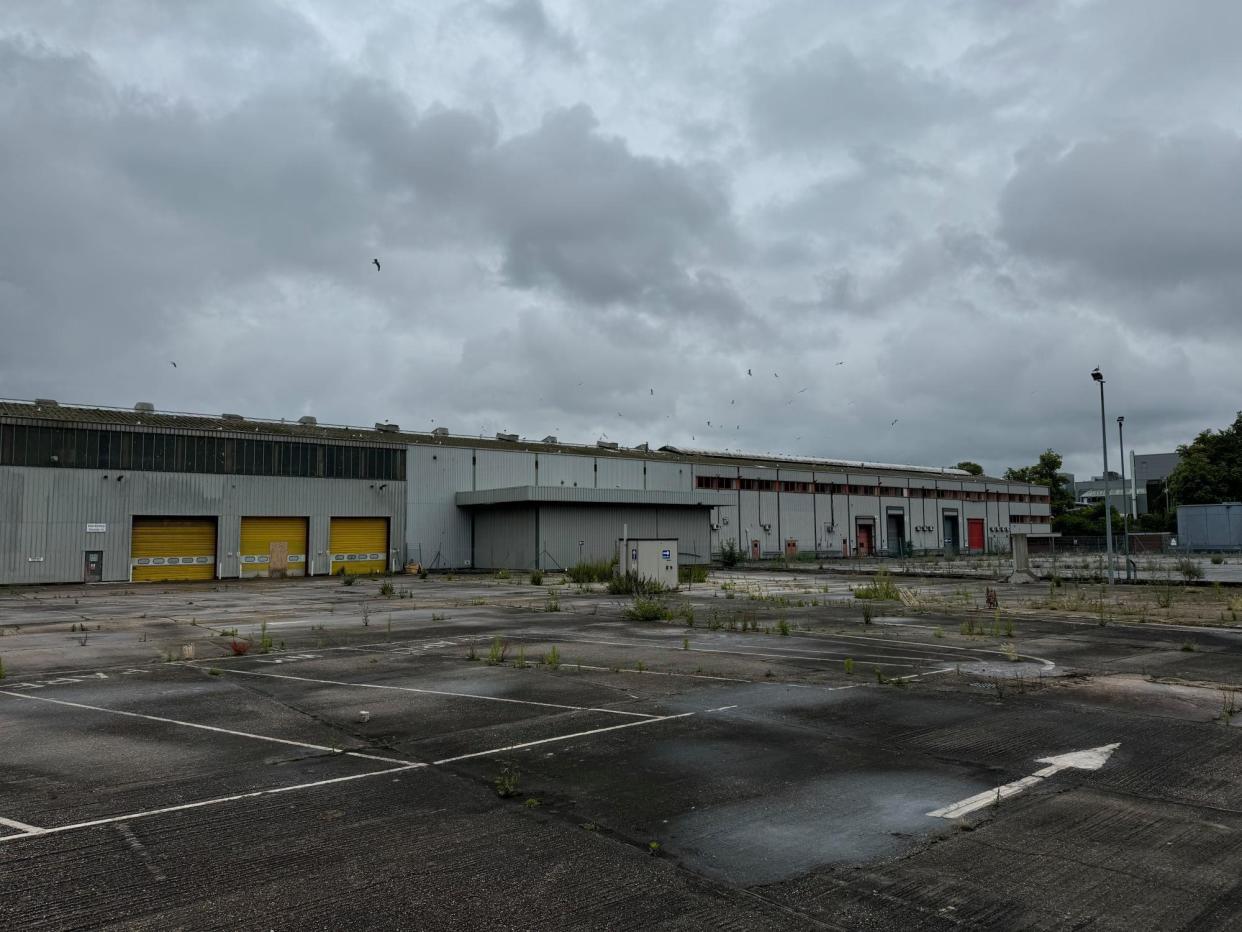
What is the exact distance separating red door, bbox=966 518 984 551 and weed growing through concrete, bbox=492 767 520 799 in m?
95.9

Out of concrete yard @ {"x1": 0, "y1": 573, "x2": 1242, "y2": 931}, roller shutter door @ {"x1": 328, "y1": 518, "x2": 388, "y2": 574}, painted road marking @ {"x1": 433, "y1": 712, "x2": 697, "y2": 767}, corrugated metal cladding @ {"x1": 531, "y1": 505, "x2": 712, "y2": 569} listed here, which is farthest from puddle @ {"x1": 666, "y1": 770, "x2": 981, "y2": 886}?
roller shutter door @ {"x1": 328, "y1": 518, "x2": 388, "y2": 574}

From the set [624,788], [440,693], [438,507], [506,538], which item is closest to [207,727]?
[440,693]

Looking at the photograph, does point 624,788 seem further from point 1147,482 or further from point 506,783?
point 1147,482

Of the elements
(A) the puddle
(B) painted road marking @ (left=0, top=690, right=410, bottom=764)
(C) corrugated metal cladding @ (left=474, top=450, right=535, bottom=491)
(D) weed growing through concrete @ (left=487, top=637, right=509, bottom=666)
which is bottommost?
(A) the puddle

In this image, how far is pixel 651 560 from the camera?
34.1 m

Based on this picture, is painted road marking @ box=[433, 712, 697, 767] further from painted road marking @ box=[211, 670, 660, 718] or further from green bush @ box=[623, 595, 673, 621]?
green bush @ box=[623, 595, 673, 621]

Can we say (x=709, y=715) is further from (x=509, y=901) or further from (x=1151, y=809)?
(x=509, y=901)

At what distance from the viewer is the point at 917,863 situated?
5945 mm

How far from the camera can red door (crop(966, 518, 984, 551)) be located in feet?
313

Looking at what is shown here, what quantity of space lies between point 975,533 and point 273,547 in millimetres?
75671

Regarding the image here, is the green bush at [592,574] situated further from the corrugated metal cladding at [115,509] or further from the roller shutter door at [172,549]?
the roller shutter door at [172,549]

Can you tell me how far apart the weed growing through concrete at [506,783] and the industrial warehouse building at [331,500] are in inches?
1225

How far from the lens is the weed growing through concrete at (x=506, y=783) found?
7443 millimetres

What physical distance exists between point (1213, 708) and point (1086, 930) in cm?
786
